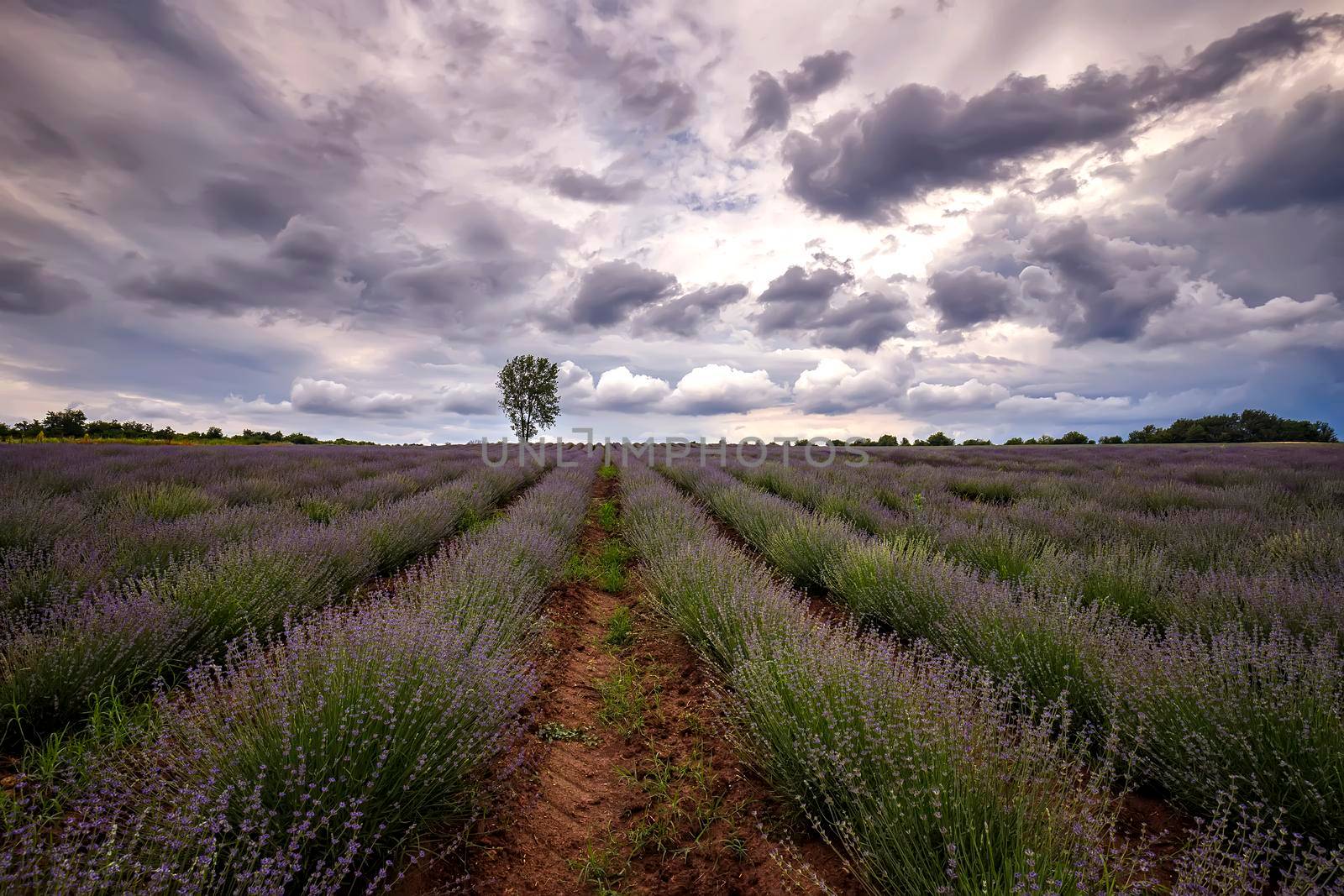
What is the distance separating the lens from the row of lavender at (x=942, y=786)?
1.48 metres

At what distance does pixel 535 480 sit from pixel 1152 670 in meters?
13.3

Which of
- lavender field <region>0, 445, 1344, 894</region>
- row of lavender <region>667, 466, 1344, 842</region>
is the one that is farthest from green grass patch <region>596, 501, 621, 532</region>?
row of lavender <region>667, 466, 1344, 842</region>

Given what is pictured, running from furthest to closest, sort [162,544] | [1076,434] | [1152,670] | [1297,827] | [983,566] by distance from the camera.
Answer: [1076,434]
[983,566]
[162,544]
[1152,670]
[1297,827]

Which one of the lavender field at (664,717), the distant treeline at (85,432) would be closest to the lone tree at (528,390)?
the distant treeline at (85,432)

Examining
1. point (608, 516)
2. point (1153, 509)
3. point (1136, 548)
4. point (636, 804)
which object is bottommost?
point (636, 804)

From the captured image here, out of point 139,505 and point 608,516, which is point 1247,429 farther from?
point 139,505

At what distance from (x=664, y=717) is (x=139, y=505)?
6489mm

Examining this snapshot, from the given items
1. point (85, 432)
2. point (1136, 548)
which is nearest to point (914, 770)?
point (1136, 548)

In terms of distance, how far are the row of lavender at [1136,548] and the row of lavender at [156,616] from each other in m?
4.92

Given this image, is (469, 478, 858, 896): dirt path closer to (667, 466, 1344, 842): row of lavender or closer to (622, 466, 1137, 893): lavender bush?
(622, 466, 1137, 893): lavender bush

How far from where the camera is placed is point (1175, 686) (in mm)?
2254

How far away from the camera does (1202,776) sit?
2141 mm

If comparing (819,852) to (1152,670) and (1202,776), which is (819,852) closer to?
(1202,776)

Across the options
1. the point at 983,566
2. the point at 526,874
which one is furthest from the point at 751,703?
the point at 983,566
